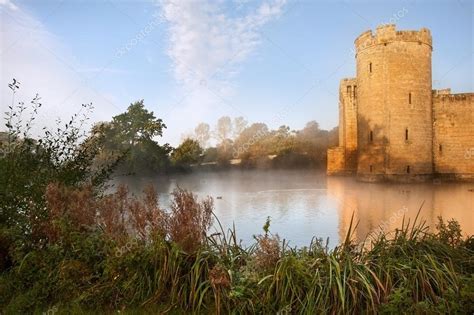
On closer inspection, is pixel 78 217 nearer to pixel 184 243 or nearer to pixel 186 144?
pixel 184 243

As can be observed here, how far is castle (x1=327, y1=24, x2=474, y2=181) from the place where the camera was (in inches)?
782

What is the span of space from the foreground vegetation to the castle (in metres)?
17.2

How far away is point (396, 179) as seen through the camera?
1972 centimetres

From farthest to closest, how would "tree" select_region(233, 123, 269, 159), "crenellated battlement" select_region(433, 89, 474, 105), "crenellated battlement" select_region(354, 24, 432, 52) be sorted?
"tree" select_region(233, 123, 269, 159), "crenellated battlement" select_region(433, 89, 474, 105), "crenellated battlement" select_region(354, 24, 432, 52)

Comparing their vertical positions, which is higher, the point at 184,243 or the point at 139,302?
the point at 184,243

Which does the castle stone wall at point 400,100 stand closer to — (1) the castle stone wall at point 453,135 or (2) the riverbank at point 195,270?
(1) the castle stone wall at point 453,135

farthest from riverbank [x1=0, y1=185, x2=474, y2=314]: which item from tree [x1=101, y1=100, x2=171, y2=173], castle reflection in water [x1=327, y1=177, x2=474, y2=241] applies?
tree [x1=101, y1=100, x2=171, y2=173]

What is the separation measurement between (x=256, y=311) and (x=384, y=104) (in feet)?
62.7

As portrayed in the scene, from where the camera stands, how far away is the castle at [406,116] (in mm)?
19875

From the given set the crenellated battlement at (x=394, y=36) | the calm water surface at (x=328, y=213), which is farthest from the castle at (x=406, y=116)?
the calm water surface at (x=328, y=213)

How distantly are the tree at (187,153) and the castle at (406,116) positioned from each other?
16.6m

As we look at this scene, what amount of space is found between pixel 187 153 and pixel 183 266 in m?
30.6

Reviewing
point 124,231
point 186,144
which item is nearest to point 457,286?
point 124,231

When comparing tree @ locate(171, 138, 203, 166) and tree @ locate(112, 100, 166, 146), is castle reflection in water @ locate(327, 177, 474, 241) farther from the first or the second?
tree @ locate(171, 138, 203, 166)
